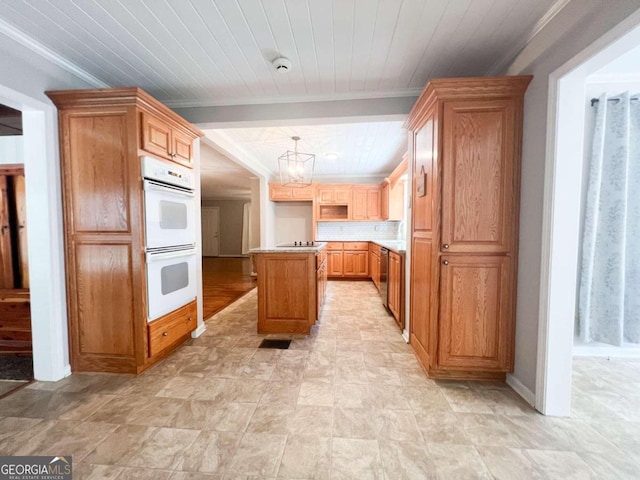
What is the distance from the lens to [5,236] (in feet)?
8.07

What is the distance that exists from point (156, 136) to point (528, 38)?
2.88 meters

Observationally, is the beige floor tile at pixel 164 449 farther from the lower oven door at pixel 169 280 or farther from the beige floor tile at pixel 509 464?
the beige floor tile at pixel 509 464

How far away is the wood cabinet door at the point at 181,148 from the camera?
2.32 meters

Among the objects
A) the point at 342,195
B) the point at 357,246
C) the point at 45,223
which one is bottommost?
the point at 357,246

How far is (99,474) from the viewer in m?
1.18

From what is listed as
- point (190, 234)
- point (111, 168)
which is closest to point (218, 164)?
point (190, 234)

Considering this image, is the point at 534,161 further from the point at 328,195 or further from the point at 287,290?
the point at 328,195

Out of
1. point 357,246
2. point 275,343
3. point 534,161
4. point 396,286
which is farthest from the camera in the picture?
point 357,246

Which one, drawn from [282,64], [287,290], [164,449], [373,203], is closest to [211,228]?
[373,203]

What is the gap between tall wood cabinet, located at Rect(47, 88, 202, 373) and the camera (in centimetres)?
193

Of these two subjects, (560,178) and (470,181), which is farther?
(470,181)

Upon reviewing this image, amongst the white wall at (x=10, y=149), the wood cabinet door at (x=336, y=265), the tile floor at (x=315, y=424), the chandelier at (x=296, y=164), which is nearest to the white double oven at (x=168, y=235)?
the tile floor at (x=315, y=424)

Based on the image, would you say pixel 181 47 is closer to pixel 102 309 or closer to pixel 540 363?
pixel 102 309

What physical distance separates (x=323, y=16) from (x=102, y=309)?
2.67 metres
